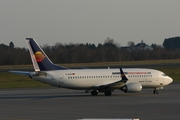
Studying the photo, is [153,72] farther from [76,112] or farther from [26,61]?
[26,61]

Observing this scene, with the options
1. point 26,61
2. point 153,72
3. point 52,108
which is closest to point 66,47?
point 26,61

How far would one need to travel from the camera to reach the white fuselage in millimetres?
48784

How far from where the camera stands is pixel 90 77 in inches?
1964

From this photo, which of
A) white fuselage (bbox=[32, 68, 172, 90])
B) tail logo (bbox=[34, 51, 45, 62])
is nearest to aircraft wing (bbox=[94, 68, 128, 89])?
white fuselage (bbox=[32, 68, 172, 90])

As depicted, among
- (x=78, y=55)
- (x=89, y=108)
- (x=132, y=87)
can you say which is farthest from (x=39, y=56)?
(x=78, y=55)

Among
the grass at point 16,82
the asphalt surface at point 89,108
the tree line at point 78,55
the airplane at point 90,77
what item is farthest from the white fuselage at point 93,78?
the tree line at point 78,55

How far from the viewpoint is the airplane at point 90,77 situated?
4872 cm

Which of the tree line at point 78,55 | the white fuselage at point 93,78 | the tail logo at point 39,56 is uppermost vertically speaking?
the tree line at point 78,55

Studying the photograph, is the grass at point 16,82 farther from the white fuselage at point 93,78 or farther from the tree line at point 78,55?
the tree line at point 78,55

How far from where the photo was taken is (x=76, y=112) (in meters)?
35.2

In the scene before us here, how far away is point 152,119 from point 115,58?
12830cm

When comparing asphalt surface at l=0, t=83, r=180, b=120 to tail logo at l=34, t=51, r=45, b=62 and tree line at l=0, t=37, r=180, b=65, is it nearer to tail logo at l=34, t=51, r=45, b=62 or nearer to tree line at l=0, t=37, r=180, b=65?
tail logo at l=34, t=51, r=45, b=62

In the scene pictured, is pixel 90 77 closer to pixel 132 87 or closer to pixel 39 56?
pixel 132 87

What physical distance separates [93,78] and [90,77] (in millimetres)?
289
